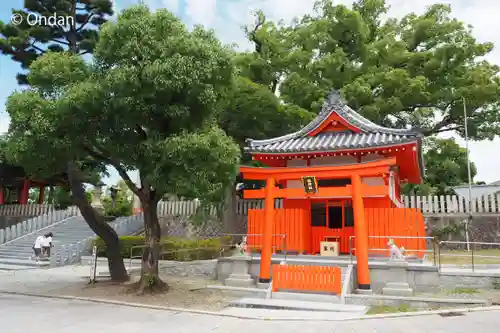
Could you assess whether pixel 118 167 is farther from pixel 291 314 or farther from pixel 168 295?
pixel 291 314

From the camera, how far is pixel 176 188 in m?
11.0

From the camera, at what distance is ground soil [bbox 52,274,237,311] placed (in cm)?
1099

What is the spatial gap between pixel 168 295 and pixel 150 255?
51.2 inches

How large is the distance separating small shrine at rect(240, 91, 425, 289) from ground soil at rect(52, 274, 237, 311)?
1876mm

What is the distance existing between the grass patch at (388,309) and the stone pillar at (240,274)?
433cm

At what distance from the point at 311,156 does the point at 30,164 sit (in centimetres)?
925

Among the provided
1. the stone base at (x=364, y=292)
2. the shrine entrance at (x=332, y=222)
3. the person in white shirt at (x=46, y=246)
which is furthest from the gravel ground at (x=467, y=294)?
the person in white shirt at (x=46, y=246)

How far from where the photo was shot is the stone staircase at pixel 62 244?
20047 mm

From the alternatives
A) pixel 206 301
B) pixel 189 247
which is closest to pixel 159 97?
pixel 206 301

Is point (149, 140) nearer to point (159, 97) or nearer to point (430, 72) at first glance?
point (159, 97)

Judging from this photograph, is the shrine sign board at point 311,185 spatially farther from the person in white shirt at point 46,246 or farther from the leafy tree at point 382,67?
the person in white shirt at point 46,246

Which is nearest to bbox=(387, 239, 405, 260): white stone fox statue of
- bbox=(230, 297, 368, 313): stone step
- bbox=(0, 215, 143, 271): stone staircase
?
bbox=(230, 297, 368, 313): stone step

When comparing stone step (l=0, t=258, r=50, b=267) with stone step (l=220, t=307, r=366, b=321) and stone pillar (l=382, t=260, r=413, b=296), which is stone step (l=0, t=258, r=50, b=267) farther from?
stone pillar (l=382, t=260, r=413, b=296)

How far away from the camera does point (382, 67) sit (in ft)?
81.4
